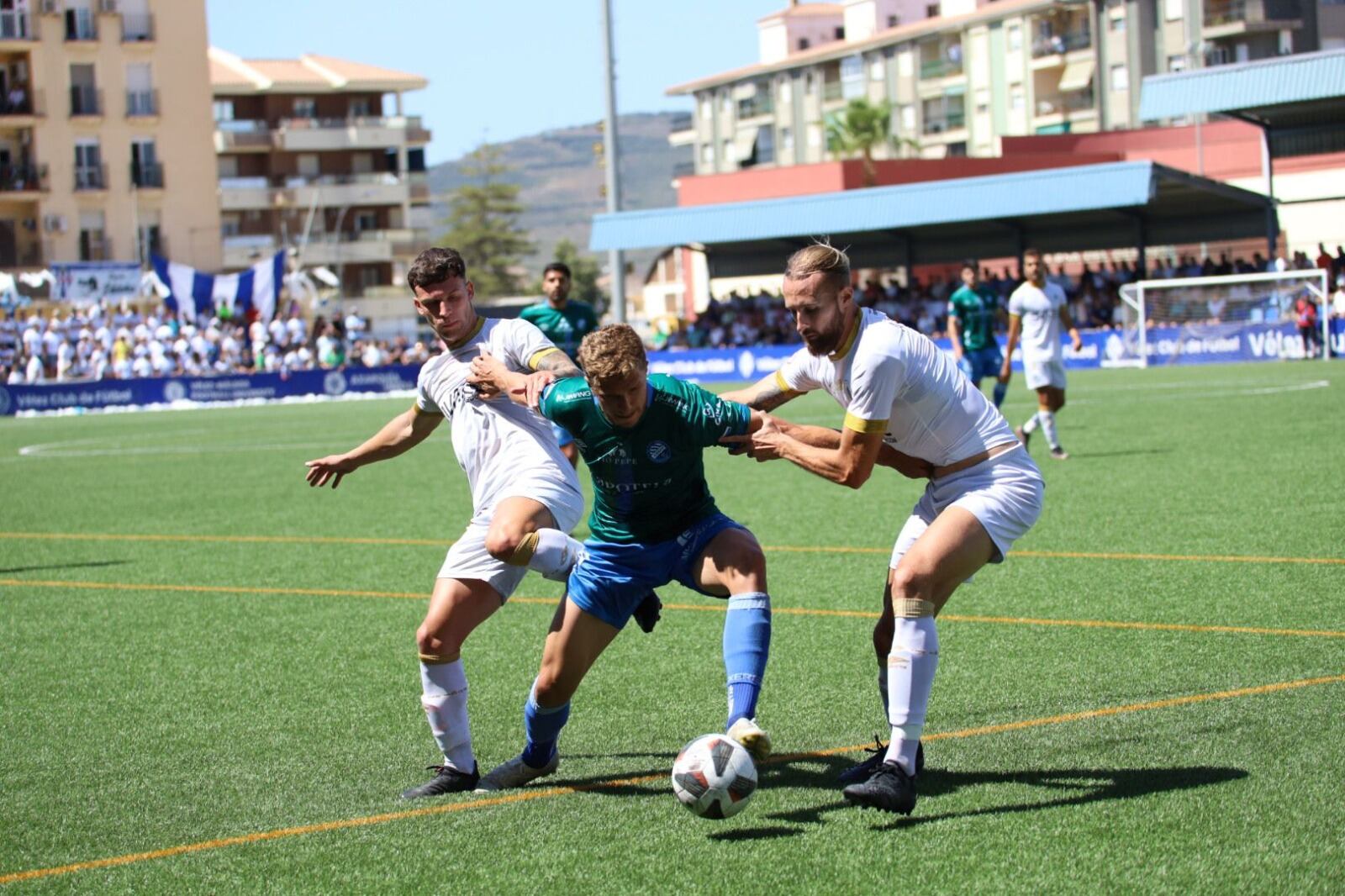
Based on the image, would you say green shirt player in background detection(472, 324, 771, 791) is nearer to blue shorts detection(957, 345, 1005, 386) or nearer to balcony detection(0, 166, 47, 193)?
blue shorts detection(957, 345, 1005, 386)

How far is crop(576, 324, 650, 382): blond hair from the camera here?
220 inches

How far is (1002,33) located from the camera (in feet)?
290

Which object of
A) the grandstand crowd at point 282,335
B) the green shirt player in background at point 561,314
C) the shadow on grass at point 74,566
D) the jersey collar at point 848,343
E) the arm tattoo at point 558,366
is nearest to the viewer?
the jersey collar at point 848,343

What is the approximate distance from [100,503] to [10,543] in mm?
3323

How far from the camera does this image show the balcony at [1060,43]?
81.8 metres

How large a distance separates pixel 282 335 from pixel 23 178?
23857 mm

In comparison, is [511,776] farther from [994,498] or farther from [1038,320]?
[1038,320]

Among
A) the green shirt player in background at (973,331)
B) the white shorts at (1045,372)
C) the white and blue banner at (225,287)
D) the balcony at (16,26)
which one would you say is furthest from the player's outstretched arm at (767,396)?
the balcony at (16,26)

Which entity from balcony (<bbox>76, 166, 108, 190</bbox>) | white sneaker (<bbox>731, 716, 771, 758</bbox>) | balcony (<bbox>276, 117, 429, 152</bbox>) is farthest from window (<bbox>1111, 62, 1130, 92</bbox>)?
white sneaker (<bbox>731, 716, 771, 758</bbox>)

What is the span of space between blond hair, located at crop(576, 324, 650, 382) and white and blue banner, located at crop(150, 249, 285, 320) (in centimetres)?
4556

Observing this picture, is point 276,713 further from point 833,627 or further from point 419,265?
point 833,627

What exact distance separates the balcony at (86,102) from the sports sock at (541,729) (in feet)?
233

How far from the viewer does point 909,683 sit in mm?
5656

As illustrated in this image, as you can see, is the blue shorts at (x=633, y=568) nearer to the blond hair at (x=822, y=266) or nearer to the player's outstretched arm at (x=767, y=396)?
the player's outstretched arm at (x=767, y=396)
